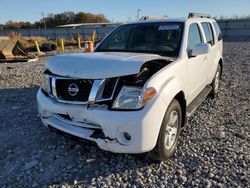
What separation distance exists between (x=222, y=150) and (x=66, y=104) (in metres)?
2.17

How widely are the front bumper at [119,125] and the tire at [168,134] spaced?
16 centimetres

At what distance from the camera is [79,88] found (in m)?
3.29

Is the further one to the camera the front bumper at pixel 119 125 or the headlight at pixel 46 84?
the headlight at pixel 46 84

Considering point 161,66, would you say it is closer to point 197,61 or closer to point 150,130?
point 150,130

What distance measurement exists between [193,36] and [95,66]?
7.33 feet

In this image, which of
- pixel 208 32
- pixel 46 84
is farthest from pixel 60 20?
pixel 46 84

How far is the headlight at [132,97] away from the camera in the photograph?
3.03m

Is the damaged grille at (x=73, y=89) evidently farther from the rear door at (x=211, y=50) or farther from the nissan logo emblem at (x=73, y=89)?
the rear door at (x=211, y=50)

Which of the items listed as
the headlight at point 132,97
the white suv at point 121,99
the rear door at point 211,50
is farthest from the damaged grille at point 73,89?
the rear door at point 211,50

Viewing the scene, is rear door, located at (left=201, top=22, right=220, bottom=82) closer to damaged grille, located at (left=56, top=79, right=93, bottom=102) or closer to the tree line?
damaged grille, located at (left=56, top=79, right=93, bottom=102)

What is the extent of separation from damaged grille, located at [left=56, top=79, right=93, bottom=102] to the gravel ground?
1.92 feet

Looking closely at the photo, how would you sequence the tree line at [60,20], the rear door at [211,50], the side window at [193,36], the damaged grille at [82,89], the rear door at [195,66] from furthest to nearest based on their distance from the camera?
the tree line at [60,20] → the rear door at [211,50] → the side window at [193,36] → the rear door at [195,66] → the damaged grille at [82,89]

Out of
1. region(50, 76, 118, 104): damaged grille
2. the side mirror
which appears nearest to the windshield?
the side mirror

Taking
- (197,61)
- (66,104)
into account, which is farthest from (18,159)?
(197,61)
